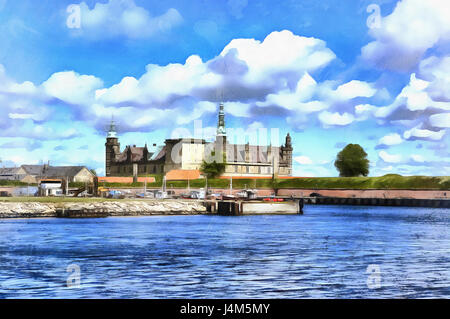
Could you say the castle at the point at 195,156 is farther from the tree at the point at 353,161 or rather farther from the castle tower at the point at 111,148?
the tree at the point at 353,161

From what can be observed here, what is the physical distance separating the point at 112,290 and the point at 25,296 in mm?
2497

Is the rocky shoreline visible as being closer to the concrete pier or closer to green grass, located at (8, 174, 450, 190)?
the concrete pier

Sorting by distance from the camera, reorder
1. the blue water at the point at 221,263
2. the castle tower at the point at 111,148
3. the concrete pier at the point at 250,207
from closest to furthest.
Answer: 1. the blue water at the point at 221,263
2. the concrete pier at the point at 250,207
3. the castle tower at the point at 111,148

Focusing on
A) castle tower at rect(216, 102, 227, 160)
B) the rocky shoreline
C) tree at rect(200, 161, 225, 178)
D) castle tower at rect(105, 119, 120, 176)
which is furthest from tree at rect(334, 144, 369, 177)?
castle tower at rect(105, 119, 120, 176)

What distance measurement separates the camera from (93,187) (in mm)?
91062

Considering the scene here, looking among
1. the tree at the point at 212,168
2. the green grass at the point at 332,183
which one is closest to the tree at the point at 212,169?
the tree at the point at 212,168

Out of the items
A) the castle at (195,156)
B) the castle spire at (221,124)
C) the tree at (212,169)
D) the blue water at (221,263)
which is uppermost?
the castle spire at (221,124)

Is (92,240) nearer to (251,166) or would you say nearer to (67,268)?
(67,268)

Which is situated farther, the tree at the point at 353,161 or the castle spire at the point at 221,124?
the castle spire at the point at 221,124

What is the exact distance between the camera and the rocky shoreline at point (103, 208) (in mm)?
58812

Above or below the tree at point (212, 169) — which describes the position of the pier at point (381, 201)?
below

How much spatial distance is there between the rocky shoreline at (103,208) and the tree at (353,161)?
175 feet
